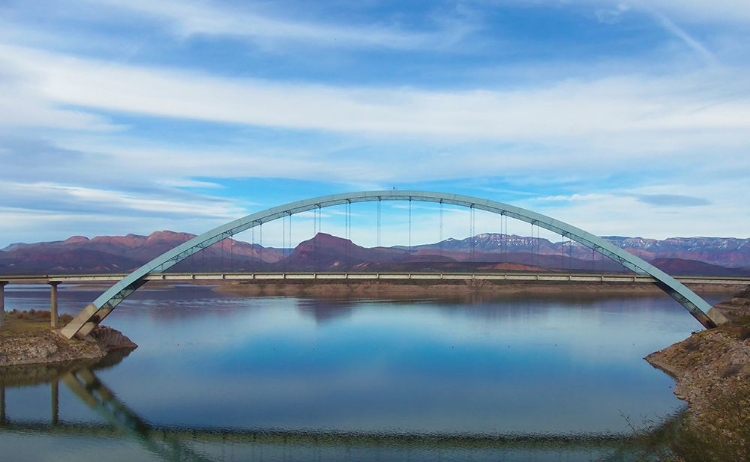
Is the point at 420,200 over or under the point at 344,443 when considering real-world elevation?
over

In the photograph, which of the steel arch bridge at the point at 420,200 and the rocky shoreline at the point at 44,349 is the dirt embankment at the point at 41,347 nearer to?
the rocky shoreline at the point at 44,349

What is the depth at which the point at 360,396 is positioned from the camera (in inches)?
1257

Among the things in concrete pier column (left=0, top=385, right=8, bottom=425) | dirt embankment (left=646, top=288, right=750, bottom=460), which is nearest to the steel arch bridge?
dirt embankment (left=646, top=288, right=750, bottom=460)

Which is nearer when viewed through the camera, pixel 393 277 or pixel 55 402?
pixel 55 402

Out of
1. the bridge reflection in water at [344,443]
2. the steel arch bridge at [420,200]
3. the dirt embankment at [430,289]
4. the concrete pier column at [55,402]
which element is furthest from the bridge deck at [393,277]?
the dirt embankment at [430,289]

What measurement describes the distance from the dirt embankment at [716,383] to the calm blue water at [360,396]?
4.36 ft

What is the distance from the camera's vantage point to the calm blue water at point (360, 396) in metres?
24.8

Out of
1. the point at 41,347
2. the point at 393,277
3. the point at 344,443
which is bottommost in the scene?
the point at 344,443

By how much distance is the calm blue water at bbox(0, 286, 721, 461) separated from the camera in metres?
24.8

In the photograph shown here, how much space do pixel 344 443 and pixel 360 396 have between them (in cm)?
709

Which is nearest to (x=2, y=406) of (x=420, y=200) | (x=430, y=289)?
(x=420, y=200)

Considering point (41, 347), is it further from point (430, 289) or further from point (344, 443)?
point (430, 289)

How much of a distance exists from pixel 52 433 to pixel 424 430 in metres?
15.5

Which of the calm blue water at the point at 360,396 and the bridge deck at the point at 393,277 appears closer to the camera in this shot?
the calm blue water at the point at 360,396
